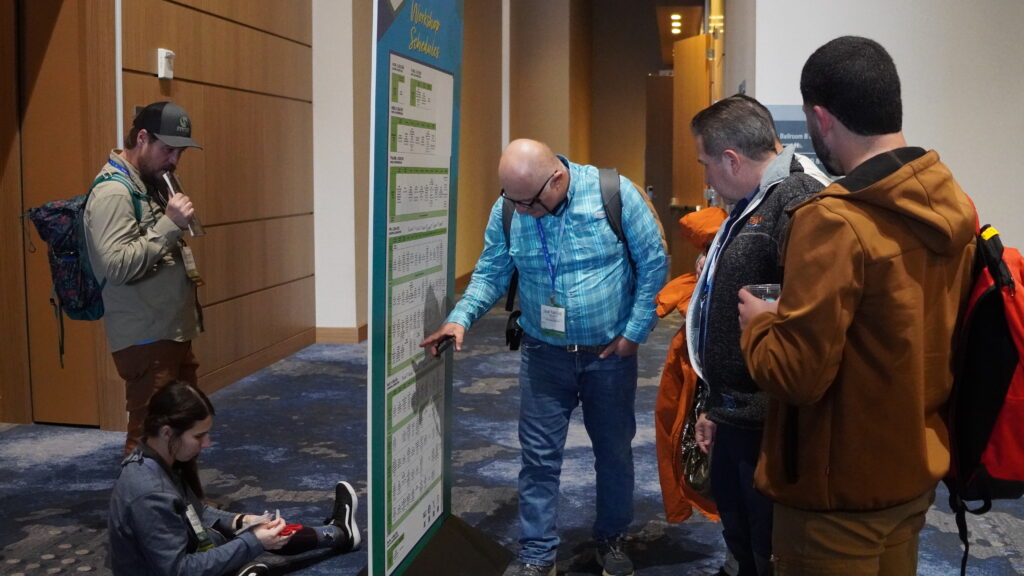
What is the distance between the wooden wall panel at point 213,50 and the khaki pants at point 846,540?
4049 millimetres

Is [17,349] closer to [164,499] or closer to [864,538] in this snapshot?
[164,499]

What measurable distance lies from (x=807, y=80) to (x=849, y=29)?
280cm

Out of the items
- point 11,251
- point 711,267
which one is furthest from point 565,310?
point 11,251

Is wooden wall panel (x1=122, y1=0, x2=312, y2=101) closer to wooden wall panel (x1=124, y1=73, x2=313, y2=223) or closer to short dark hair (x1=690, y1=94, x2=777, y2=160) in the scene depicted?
wooden wall panel (x1=124, y1=73, x2=313, y2=223)

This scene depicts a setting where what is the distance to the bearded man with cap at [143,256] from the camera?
343 centimetres

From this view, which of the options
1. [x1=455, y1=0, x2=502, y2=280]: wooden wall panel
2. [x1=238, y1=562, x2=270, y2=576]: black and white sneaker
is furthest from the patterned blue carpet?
[x1=455, y1=0, x2=502, y2=280]: wooden wall panel

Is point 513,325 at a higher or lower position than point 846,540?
higher

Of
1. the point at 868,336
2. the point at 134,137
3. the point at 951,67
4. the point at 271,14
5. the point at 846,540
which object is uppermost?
the point at 271,14

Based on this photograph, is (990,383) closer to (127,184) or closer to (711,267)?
(711,267)

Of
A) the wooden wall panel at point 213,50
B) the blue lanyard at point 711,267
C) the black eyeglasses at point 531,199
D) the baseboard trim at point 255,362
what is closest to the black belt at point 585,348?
the black eyeglasses at point 531,199

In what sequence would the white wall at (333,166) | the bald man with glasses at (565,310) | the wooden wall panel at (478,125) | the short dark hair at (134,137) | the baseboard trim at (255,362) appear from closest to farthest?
the bald man with glasses at (565,310)
the short dark hair at (134,137)
the baseboard trim at (255,362)
the white wall at (333,166)
the wooden wall panel at (478,125)

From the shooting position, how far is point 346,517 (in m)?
3.51

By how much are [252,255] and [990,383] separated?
5243mm

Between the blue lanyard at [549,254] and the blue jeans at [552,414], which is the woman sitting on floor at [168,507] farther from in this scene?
the blue lanyard at [549,254]
